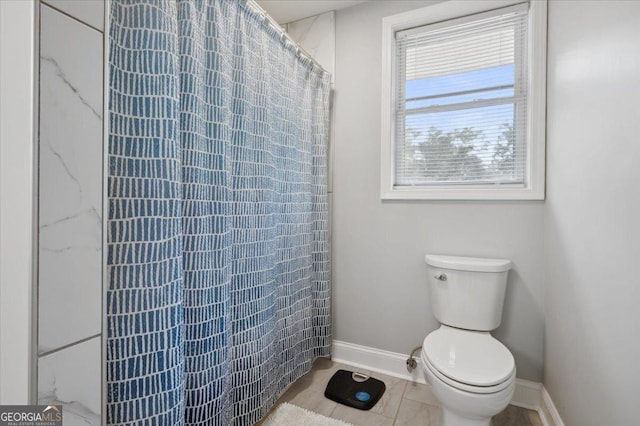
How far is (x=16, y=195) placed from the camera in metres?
0.42

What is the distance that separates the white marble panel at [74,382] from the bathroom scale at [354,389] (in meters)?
1.42

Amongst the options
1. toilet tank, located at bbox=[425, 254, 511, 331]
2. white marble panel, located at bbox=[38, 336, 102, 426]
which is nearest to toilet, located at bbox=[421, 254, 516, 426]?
toilet tank, located at bbox=[425, 254, 511, 331]

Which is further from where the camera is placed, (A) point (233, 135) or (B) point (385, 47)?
(B) point (385, 47)

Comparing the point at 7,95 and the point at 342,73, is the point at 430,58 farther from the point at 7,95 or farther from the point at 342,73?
the point at 7,95

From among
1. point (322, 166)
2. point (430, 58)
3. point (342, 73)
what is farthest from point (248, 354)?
point (430, 58)

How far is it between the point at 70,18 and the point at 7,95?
179 millimetres

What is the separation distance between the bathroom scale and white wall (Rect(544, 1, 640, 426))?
2.86ft

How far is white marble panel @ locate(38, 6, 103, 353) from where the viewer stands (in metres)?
0.46

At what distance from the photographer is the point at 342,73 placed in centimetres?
211

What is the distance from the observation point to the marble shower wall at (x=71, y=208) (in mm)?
460

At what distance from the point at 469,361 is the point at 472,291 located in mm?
422

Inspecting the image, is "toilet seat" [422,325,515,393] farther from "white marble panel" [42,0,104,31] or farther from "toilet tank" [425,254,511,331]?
"white marble panel" [42,0,104,31]

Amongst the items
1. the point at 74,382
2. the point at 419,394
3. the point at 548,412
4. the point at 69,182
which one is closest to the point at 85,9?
the point at 69,182

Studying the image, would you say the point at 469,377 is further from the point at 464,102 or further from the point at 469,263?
the point at 464,102
